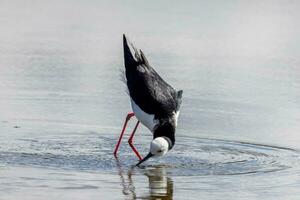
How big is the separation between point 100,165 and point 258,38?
8120 mm

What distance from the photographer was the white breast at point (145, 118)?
35.3 ft

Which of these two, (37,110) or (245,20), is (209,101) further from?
(245,20)

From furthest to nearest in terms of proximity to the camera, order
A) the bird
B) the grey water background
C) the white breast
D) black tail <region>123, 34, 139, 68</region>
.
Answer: black tail <region>123, 34, 139, 68</region> < the white breast < the bird < the grey water background

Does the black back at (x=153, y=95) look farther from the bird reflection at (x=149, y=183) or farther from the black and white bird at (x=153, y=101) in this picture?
the bird reflection at (x=149, y=183)

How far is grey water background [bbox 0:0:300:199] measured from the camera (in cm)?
908

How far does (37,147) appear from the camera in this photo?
10.2 metres

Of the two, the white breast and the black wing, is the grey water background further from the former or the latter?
the black wing

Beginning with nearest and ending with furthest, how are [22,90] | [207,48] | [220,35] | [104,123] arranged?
[104,123], [22,90], [207,48], [220,35]

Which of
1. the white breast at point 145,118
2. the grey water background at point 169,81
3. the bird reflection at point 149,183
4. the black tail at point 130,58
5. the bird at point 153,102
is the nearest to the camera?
the bird reflection at point 149,183

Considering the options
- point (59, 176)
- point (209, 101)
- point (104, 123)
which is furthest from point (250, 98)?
point (59, 176)

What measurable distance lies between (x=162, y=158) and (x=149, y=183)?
136 cm

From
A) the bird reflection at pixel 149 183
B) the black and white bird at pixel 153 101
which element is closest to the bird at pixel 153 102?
the black and white bird at pixel 153 101

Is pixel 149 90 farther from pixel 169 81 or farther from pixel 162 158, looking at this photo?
pixel 169 81

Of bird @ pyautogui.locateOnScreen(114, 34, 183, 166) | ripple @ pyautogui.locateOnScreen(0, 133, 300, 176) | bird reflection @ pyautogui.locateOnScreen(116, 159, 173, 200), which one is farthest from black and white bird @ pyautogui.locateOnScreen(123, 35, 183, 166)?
bird reflection @ pyautogui.locateOnScreen(116, 159, 173, 200)
